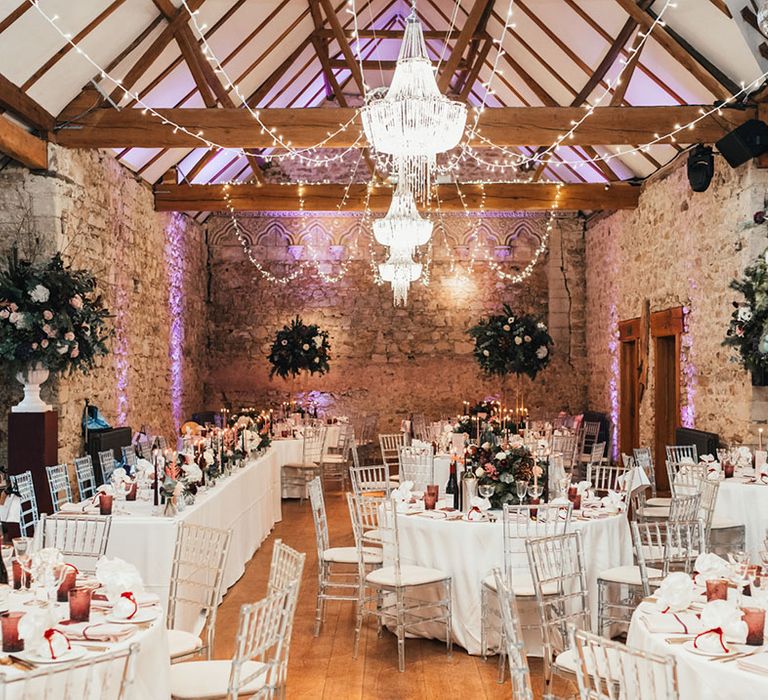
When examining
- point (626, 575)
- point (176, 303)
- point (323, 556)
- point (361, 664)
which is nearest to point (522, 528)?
point (626, 575)

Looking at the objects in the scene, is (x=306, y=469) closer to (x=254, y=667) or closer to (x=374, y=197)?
(x=374, y=197)

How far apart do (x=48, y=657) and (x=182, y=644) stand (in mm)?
1090

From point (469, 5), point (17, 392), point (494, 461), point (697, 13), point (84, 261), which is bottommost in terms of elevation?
point (494, 461)

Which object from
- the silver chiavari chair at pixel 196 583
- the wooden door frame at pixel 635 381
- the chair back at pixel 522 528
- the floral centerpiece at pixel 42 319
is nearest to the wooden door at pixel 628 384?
the wooden door frame at pixel 635 381

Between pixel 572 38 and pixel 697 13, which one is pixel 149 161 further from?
pixel 697 13

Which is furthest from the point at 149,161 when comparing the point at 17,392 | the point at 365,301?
the point at 365,301

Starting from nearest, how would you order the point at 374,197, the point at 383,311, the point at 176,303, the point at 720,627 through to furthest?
the point at 720,627, the point at 374,197, the point at 176,303, the point at 383,311

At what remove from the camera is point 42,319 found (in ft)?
25.1

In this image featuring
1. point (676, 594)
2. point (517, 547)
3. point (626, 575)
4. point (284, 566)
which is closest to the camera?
point (676, 594)

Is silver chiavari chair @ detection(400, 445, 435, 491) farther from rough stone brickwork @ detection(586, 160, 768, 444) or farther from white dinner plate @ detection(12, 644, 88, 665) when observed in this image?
white dinner plate @ detection(12, 644, 88, 665)

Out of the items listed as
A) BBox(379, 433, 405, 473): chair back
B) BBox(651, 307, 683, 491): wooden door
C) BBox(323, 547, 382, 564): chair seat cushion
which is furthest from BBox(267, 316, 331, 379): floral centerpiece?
BBox(323, 547, 382, 564): chair seat cushion

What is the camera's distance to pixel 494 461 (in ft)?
19.0

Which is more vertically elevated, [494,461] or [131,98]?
[131,98]

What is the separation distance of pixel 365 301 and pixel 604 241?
14.3 feet
